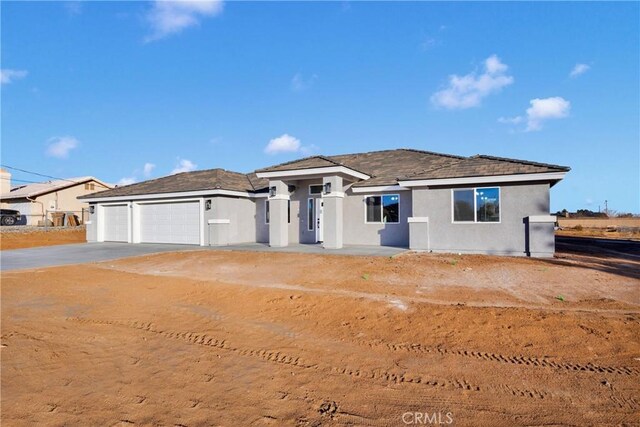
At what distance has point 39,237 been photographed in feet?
87.1

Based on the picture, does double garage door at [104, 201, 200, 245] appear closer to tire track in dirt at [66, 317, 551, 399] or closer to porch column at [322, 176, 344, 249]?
porch column at [322, 176, 344, 249]

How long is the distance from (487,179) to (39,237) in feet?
96.5

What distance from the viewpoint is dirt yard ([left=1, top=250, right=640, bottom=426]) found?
3611 mm

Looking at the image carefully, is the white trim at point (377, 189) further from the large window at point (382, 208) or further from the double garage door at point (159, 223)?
the double garage door at point (159, 223)

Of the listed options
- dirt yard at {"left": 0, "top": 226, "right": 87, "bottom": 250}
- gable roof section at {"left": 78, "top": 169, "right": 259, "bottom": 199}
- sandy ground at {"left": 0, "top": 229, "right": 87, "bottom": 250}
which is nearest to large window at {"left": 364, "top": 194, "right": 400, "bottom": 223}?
gable roof section at {"left": 78, "top": 169, "right": 259, "bottom": 199}

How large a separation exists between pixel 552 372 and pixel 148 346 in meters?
5.37

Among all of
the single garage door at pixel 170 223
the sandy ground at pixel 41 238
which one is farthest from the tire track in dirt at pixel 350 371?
the sandy ground at pixel 41 238

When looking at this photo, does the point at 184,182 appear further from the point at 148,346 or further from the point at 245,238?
the point at 148,346

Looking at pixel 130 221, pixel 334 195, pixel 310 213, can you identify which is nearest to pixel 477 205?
pixel 334 195

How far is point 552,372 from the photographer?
4.37 metres

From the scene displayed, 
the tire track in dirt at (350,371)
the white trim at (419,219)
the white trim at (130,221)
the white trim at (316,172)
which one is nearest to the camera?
the tire track in dirt at (350,371)

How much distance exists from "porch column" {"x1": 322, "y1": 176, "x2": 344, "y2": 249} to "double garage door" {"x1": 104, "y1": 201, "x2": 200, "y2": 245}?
288 inches

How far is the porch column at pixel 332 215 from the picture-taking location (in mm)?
15828

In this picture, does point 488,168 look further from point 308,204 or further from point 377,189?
point 308,204
